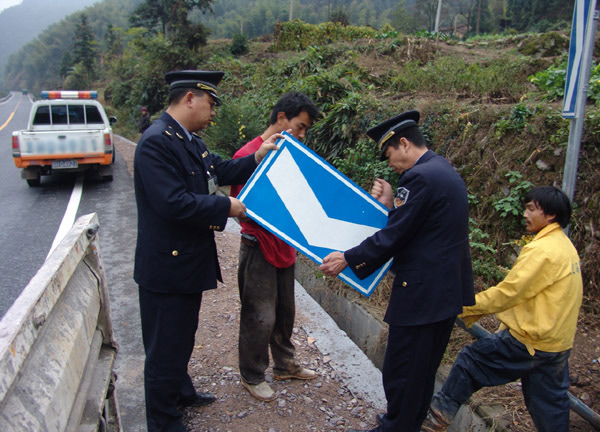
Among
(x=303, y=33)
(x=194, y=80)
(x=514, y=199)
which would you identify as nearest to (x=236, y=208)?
(x=194, y=80)

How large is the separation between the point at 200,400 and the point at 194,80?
2032 millimetres

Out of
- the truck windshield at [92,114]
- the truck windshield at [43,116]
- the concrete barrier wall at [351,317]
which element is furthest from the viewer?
the truck windshield at [92,114]

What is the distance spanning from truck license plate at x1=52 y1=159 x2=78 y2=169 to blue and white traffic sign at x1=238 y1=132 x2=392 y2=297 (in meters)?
8.17

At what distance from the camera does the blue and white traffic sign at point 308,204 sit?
8.56ft

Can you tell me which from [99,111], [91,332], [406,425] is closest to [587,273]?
[406,425]

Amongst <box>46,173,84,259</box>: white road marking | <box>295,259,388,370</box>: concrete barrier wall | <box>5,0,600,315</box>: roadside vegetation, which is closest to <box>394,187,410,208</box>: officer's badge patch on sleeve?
<box>295,259,388,370</box>: concrete barrier wall

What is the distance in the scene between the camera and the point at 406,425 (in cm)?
254

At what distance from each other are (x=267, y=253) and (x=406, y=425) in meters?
1.31

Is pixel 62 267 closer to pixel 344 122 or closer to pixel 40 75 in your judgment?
pixel 344 122

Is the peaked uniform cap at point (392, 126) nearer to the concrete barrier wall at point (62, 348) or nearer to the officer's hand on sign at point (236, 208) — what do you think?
the officer's hand on sign at point (236, 208)

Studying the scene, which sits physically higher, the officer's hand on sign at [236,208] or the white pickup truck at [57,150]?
the officer's hand on sign at [236,208]

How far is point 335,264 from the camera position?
261 cm

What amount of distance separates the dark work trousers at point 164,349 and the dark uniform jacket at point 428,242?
109 centimetres

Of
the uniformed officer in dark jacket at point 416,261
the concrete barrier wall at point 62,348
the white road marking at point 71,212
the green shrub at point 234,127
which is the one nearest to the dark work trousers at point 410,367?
the uniformed officer in dark jacket at point 416,261
